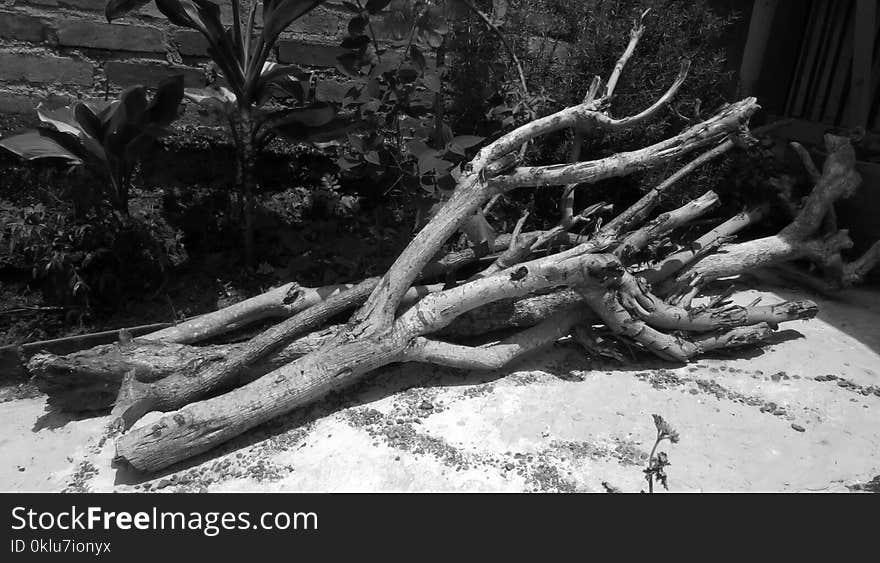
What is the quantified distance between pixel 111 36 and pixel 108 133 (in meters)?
1.03

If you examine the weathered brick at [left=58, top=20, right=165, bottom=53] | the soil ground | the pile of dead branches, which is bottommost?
the soil ground

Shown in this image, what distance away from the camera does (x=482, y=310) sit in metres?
3.39

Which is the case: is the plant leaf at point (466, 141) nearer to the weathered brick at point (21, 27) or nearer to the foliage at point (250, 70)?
the foliage at point (250, 70)

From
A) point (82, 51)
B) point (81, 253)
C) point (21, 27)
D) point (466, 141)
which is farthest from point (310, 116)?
point (21, 27)

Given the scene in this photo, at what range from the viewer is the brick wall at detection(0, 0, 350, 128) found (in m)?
3.73

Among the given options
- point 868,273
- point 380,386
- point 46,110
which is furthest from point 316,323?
point 868,273

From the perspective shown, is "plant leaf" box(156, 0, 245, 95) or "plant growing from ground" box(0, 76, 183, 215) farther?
"plant leaf" box(156, 0, 245, 95)

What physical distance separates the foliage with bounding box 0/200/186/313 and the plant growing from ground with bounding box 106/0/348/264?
0.59 meters

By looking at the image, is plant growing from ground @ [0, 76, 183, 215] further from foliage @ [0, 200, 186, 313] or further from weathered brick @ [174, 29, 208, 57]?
weathered brick @ [174, 29, 208, 57]

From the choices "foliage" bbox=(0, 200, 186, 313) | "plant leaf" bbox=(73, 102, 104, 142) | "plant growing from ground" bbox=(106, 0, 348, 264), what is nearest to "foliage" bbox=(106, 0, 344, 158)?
"plant growing from ground" bbox=(106, 0, 348, 264)

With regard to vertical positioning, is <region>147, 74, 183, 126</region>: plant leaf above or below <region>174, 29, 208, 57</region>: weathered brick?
below

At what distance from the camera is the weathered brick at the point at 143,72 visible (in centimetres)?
392

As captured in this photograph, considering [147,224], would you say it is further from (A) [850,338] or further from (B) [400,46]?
(A) [850,338]

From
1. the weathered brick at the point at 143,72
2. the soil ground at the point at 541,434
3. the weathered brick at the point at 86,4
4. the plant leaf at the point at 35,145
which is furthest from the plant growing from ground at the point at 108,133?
the soil ground at the point at 541,434
